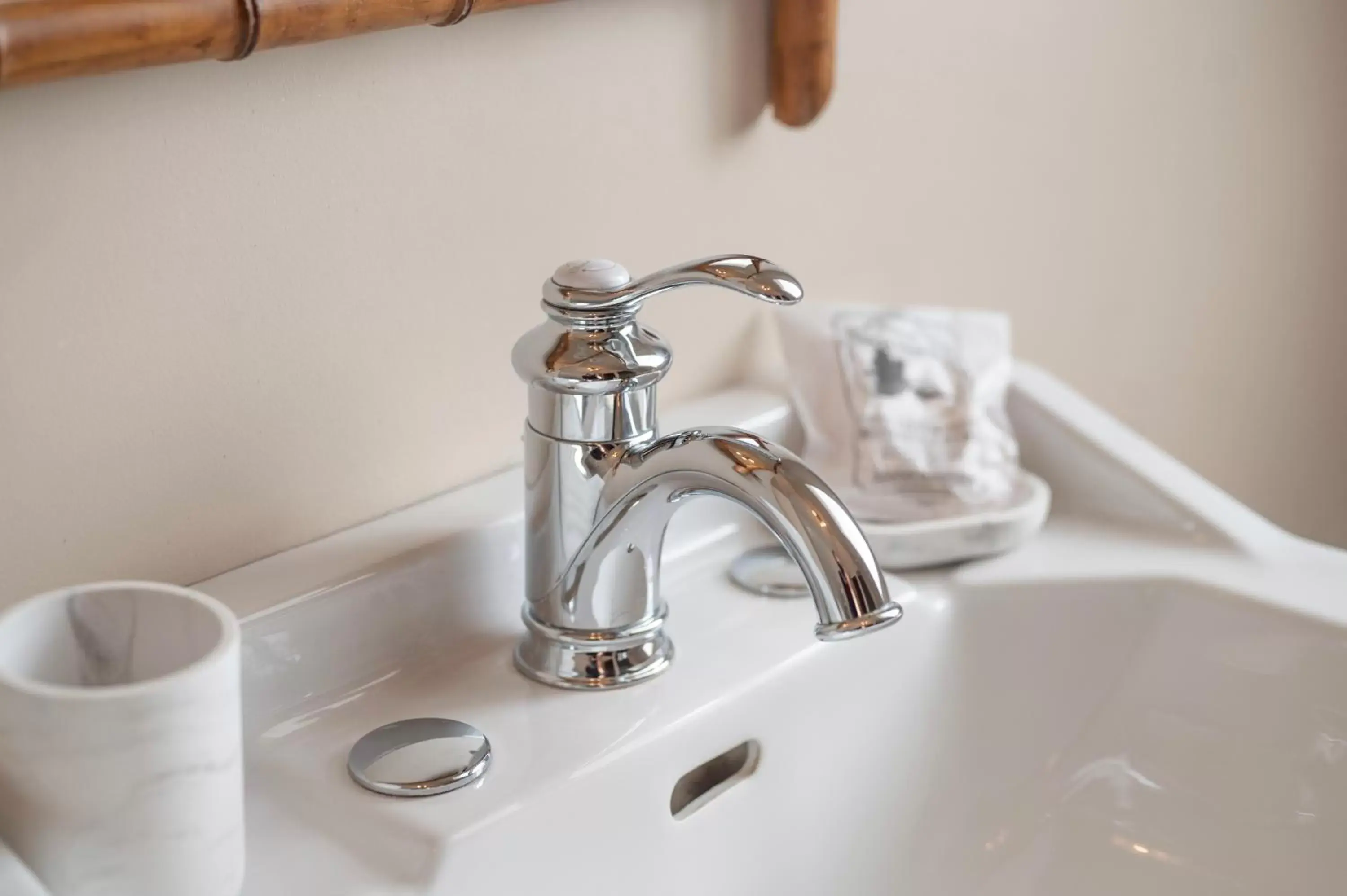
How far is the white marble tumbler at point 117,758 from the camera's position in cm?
44

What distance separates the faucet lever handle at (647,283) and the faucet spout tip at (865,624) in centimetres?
12

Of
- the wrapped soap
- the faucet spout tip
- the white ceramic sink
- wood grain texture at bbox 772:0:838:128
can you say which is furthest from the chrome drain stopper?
wood grain texture at bbox 772:0:838:128

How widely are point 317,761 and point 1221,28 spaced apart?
36.8 inches

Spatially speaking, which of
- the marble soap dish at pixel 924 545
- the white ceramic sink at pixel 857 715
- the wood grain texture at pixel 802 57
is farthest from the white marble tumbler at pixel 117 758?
the wood grain texture at pixel 802 57

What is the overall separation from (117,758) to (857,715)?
0.39 m

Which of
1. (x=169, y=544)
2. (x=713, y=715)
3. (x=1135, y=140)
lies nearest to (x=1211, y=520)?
(x=713, y=715)

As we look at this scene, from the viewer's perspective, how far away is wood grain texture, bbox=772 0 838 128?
0.81 m

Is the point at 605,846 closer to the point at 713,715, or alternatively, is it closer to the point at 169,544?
the point at 713,715

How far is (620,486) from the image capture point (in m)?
0.65

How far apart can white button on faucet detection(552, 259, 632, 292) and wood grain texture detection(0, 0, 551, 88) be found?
0.12 meters

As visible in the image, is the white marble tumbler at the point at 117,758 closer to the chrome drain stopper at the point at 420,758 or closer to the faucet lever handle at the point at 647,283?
the chrome drain stopper at the point at 420,758

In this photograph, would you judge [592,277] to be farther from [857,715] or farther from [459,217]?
[857,715]

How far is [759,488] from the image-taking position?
0.59 metres

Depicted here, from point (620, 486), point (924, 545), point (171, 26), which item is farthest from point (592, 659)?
point (171, 26)
